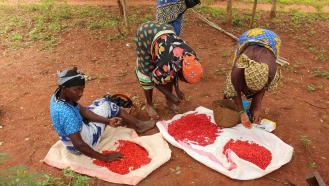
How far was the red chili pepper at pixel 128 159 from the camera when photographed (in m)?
3.16

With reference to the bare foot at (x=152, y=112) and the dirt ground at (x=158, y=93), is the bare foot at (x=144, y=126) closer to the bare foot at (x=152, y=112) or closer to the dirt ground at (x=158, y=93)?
the bare foot at (x=152, y=112)

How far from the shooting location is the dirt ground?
128 inches

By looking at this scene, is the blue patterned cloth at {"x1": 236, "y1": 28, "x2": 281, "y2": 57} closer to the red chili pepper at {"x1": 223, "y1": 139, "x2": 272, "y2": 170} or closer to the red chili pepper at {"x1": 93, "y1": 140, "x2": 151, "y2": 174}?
the red chili pepper at {"x1": 223, "y1": 139, "x2": 272, "y2": 170}

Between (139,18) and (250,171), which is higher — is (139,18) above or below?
above

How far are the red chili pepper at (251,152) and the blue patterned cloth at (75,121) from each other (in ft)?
4.37

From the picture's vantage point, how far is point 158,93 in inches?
179

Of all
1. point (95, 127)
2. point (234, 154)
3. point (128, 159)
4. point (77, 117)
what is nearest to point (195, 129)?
Answer: point (234, 154)

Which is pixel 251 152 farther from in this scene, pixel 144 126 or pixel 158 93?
pixel 158 93

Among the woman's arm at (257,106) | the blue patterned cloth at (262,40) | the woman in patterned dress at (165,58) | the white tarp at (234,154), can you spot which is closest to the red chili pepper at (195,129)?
the white tarp at (234,154)

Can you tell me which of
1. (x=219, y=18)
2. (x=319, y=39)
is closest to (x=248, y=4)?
(x=219, y=18)

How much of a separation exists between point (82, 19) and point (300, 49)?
455 cm

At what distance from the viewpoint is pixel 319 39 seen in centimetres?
622

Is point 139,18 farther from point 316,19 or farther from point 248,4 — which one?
point 316,19

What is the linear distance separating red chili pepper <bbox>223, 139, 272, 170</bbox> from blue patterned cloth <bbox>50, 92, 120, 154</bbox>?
133cm
